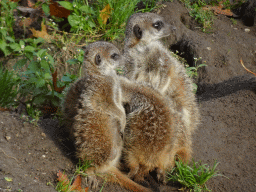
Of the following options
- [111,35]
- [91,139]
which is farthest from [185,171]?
[111,35]

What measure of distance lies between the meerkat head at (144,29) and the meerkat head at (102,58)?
0.72 metres

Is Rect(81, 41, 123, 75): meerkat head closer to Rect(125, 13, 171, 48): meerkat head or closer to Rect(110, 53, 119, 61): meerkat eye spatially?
Rect(110, 53, 119, 61): meerkat eye

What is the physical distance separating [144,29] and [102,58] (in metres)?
0.98

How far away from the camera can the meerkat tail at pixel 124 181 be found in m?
2.93

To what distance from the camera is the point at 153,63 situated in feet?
12.4

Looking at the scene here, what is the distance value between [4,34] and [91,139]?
9.86 feet

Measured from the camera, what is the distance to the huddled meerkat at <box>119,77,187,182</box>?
3.00 m

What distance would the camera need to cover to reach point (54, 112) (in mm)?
3811

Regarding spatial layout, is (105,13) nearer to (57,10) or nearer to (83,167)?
(57,10)

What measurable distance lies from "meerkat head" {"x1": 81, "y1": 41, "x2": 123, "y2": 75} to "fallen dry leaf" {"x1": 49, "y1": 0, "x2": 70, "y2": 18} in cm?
289

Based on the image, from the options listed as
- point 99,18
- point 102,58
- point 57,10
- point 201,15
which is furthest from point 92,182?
point 201,15

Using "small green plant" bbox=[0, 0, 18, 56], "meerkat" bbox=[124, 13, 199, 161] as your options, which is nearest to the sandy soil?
"meerkat" bbox=[124, 13, 199, 161]

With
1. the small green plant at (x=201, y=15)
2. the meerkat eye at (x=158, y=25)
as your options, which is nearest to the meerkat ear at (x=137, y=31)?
the meerkat eye at (x=158, y=25)

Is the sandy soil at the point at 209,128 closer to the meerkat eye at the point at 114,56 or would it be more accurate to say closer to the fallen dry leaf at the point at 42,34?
the meerkat eye at the point at 114,56
